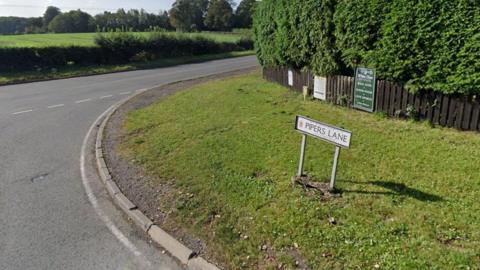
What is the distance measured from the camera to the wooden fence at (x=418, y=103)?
6117 millimetres

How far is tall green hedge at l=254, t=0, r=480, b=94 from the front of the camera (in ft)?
18.7

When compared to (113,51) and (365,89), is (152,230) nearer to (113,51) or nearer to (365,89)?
(365,89)

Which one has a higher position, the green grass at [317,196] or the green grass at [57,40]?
the green grass at [57,40]

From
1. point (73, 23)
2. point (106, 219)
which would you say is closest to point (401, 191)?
point (106, 219)

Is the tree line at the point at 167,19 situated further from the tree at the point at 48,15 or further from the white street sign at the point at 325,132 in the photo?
the white street sign at the point at 325,132

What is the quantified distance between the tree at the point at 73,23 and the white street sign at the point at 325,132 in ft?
283

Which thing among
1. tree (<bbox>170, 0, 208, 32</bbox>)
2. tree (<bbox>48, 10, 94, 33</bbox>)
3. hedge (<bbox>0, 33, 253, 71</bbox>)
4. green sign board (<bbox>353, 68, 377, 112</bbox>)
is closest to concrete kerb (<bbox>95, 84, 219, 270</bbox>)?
green sign board (<bbox>353, 68, 377, 112</bbox>)

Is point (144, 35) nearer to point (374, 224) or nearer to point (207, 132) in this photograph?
point (207, 132)

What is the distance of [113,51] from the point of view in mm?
23469

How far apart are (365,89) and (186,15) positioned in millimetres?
68413

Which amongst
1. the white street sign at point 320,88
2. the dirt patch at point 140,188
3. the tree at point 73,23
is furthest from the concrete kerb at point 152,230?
the tree at point 73,23

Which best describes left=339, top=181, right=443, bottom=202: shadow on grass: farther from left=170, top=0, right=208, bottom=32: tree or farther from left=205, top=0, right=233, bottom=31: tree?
left=205, top=0, right=233, bottom=31: tree

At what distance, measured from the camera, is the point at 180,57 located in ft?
93.5

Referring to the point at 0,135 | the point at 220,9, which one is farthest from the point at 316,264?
the point at 220,9
